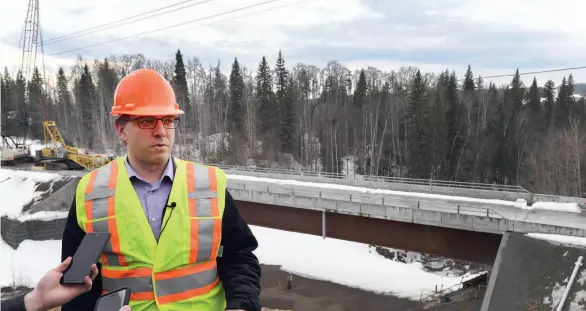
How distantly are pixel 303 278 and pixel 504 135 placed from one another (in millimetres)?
32356

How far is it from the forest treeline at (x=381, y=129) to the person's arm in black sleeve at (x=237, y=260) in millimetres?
36217

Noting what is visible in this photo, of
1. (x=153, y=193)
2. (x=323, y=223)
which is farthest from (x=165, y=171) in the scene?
(x=323, y=223)

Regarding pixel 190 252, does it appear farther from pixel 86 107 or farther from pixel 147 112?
pixel 86 107

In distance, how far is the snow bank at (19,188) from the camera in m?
27.0

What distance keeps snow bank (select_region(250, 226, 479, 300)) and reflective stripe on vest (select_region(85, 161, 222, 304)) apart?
20239 millimetres

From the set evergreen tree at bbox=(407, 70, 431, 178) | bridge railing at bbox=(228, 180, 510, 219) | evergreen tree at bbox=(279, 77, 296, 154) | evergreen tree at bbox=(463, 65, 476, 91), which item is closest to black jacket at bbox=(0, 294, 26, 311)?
bridge railing at bbox=(228, 180, 510, 219)

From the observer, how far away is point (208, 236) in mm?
2479

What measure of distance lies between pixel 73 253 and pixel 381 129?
4803cm

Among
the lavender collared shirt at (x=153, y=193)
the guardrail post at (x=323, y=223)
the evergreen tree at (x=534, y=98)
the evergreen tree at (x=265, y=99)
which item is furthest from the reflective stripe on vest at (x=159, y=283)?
the evergreen tree at (x=534, y=98)

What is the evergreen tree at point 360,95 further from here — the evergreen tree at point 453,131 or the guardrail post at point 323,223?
the guardrail post at point 323,223

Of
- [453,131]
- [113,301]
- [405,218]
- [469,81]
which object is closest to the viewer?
[113,301]

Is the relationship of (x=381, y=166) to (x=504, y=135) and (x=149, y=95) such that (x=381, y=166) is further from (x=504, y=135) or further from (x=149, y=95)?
(x=149, y=95)

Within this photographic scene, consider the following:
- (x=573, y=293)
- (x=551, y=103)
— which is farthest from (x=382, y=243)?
(x=551, y=103)

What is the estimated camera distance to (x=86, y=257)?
83.0 inches
